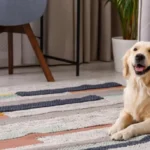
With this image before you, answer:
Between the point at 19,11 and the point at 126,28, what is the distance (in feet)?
2.98

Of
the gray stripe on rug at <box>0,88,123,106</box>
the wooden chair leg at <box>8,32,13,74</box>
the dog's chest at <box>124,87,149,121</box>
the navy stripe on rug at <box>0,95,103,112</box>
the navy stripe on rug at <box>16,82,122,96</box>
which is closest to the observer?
the dog's chest at <box>124,87,149,121</box>

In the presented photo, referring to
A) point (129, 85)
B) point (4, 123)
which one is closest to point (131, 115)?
point (129, 85)

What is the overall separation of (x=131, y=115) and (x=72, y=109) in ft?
1.32

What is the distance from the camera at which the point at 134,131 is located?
166 centimetres

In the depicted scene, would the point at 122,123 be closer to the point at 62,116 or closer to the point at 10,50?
the point at 62,116

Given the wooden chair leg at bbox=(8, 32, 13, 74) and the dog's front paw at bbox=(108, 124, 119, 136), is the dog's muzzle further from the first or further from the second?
the wooden chair leg at bbox=(8, 32, 13, 74)

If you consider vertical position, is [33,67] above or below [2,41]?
below

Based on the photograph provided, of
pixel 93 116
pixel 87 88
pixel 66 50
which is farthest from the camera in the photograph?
pixel 66 50

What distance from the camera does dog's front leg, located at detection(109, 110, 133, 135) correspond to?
5.57 ft

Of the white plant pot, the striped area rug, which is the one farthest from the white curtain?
the white plant pot

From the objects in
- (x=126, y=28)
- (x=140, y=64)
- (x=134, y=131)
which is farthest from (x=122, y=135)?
(x=126, y=28)

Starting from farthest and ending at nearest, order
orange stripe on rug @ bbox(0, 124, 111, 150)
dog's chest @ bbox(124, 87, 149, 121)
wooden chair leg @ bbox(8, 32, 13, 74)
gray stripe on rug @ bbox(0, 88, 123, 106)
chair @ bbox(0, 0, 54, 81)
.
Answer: wooden chair leg @ bbox(8, 32, 13, 74)
chair @ bbox(0, 0, 54, 81)
gray stripe on rug @ bbox(0, 88, 123, 106)
dog's chest @ bbox(124, 87, 149, 121)
orange stripe on rug @ bbox(0, 124, 111, 150)

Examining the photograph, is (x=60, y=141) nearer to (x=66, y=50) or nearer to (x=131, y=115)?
(x=131, y=115)

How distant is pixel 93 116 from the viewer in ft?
6.51
